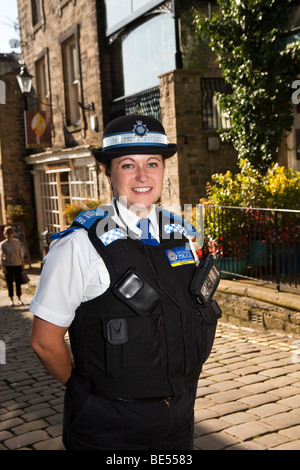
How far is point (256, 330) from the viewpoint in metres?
7.15

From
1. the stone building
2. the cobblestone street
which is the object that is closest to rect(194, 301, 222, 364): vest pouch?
the cobblestone street

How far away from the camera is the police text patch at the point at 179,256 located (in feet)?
7.84

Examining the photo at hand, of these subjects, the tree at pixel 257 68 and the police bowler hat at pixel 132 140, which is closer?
the police bowler hat at pixel 132 140

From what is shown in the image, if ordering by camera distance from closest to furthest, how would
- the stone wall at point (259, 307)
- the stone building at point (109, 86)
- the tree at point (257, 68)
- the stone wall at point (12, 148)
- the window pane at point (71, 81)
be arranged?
Answer: the stone wall at point (259, 307), the tree at point (257, 68), the stone building at point (109, 86), the window pane at point (71, 81), the stone wall at point (12, 148)

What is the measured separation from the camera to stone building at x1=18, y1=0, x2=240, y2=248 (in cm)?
1085

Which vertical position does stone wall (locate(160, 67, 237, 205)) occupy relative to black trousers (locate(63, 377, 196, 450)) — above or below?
above

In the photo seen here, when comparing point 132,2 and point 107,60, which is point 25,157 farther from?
point 132,2

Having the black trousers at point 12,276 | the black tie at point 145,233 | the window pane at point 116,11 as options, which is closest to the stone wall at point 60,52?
the window pane at point 116,11

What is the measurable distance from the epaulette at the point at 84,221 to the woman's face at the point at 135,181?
12 cm

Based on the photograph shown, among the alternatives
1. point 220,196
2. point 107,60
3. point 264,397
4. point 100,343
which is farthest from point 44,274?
point 107,60

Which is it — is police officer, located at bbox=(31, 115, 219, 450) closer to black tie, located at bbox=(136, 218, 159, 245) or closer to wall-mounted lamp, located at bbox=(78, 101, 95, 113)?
black tie, located at bbox=(136, 218, 159, 245)

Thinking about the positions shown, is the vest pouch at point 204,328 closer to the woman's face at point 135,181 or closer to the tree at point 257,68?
the woman's face at point 135,181

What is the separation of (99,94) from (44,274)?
12.4 meters

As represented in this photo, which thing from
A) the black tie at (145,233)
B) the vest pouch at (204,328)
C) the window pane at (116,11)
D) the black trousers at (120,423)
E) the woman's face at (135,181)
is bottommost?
the black trousers at (120,423)
